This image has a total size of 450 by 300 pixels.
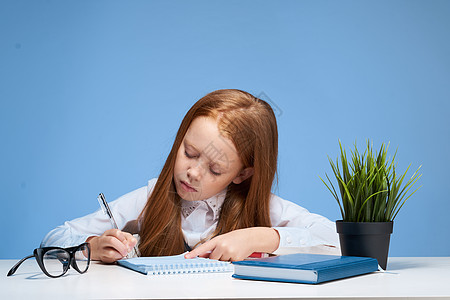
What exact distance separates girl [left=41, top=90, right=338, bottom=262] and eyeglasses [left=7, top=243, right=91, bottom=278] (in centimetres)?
31

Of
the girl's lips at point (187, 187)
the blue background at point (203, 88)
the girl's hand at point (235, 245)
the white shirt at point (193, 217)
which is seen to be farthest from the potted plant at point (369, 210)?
the blue background at point (203, 88)

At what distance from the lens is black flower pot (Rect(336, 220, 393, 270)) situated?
0.95 m

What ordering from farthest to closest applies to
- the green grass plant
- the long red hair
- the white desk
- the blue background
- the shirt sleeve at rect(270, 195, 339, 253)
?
1. the blue background
2. the long red hair
3. the shirt sleeve at rect(270, 195, 339, 253)
4. the green grass plant
5. the white desk

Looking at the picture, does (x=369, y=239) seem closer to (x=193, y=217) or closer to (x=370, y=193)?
(x=370, y=193)

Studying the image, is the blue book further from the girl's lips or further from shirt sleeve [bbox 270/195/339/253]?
the girl's lips

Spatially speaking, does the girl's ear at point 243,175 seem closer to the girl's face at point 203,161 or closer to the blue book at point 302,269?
the girl's face at point 203,161

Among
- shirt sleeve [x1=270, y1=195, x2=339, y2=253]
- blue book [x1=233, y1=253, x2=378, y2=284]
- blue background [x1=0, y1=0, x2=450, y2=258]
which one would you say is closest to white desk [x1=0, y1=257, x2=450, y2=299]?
blue book [x1=233, y1=253, x2=378, y2=284]

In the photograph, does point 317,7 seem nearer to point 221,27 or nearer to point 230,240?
point 221,27

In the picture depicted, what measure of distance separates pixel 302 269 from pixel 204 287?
0.46ft

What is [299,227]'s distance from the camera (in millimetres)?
1298

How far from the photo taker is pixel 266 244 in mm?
1141

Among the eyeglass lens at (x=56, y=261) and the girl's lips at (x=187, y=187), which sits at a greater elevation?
the girl's lips at (x=187, y=187)

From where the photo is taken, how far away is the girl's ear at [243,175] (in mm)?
1349

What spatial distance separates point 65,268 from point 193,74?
1281mm
